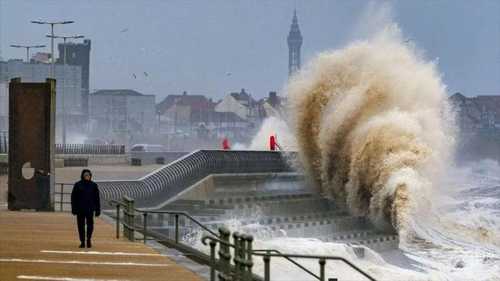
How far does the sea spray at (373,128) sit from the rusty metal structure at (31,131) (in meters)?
11.0

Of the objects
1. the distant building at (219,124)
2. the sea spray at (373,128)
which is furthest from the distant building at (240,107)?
the sea spray at (373,128)

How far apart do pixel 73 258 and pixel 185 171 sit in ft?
51.1

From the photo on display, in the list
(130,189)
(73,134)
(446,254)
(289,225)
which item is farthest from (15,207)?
(73,134)

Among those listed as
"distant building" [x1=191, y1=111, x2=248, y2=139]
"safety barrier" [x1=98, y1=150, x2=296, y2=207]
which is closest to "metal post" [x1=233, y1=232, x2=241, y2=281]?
"safety barrier" [x1=98, y1=150, x2=296, y2=207]

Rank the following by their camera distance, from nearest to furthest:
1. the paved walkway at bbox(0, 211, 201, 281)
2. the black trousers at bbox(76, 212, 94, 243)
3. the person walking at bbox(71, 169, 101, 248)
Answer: the paved walkway at bbox(0, 211, 201, 281) → the person walking at bbox(71, 169, 101, 248) → the black trousers at bbox(76, 212, 94, 243)

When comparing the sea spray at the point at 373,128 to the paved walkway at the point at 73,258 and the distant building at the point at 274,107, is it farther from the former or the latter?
the paved walkway at the point at 73,258

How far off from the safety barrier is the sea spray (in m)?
2.31

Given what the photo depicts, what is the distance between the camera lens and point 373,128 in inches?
1460

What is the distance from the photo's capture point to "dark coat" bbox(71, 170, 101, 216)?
604 inches

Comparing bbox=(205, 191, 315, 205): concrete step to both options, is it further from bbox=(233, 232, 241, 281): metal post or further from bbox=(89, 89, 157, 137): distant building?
bbox=(89, 89, 157, 137): distant building

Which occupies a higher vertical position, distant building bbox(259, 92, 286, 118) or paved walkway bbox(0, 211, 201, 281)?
distant building bbox(259, 92, 286, 118)

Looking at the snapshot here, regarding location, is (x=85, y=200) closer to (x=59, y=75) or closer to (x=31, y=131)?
(x=31, y=131)

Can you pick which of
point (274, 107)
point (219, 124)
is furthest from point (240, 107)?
point (274, 107)

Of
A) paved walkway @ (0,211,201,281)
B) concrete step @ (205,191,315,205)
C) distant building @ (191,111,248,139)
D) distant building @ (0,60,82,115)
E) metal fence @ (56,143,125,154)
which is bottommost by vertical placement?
paved walkway @ (0,211,201,281)
